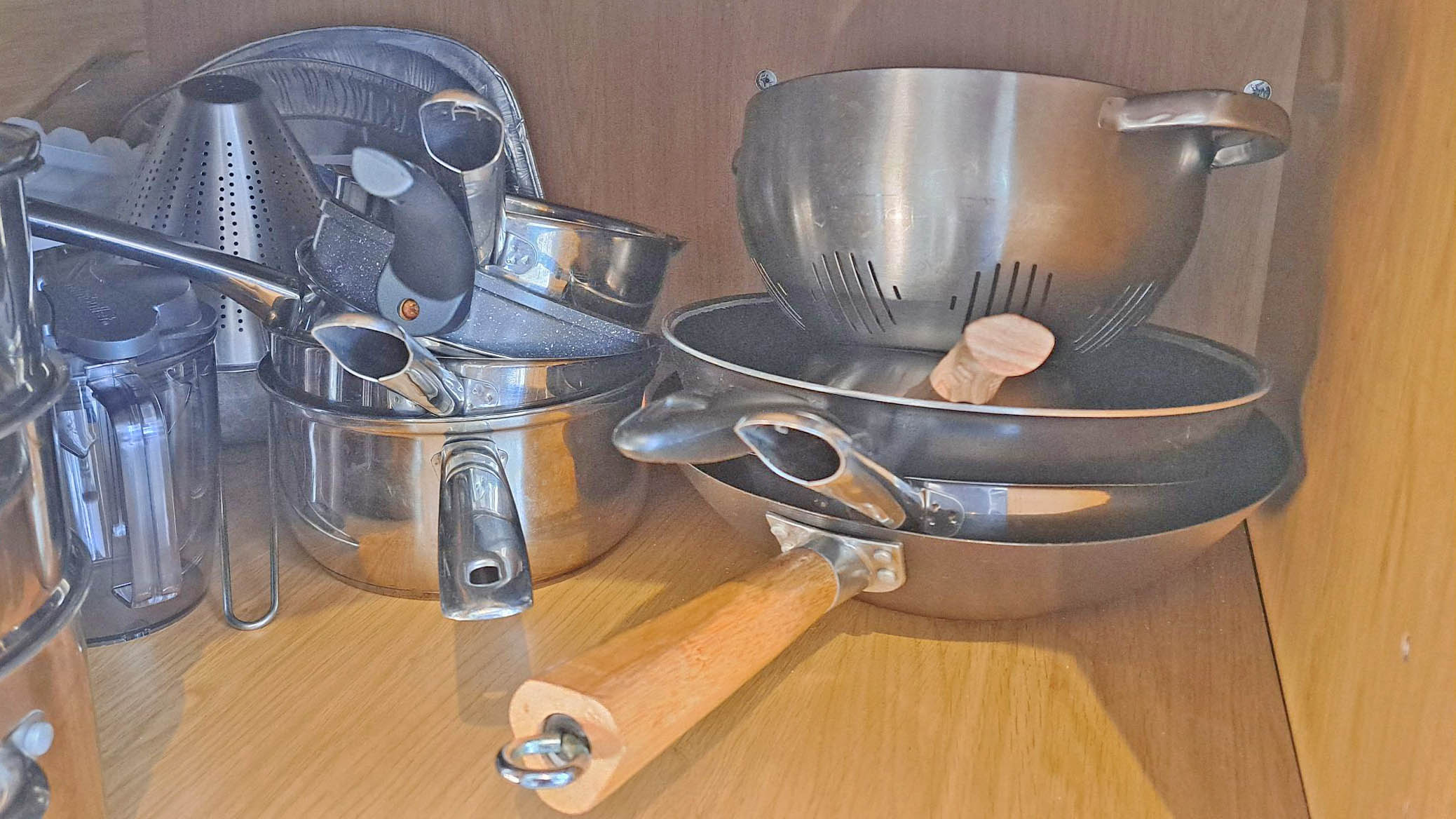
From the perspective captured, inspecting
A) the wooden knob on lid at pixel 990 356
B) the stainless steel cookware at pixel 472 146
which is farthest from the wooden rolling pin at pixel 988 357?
the stainless steel cookware at pixel 472 146

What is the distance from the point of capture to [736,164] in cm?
58

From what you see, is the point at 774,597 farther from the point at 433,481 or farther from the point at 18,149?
the point at 18,149

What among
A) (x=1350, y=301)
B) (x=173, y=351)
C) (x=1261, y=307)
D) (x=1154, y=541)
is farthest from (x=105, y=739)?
(x=1261, y=307)

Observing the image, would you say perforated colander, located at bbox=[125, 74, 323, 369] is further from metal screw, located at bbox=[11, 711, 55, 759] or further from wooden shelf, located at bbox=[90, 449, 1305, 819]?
metal screw, located at bbox=[11, 711, 55, 759]

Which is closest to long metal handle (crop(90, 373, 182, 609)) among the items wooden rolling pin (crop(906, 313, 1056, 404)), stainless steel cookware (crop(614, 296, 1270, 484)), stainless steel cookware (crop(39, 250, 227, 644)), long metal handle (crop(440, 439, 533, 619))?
stainless steel cookware (crop(39, 250, 227, 644))

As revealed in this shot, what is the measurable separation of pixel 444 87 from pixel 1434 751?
712 mm

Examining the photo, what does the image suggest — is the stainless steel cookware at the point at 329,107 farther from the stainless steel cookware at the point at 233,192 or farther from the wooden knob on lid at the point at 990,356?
Result: the wooden knob on lid at the point at 990,356

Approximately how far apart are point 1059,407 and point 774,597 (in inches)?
6.2

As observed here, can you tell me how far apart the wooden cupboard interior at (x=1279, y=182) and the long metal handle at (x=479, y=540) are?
0.31m

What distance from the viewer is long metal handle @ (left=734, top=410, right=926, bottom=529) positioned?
0.39 meters

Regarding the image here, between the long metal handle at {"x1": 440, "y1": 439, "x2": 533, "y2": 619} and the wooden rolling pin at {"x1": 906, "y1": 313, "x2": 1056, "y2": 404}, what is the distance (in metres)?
0.20

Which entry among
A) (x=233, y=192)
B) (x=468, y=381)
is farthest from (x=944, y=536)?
(x=233, y=192)

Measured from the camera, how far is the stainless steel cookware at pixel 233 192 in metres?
0.68

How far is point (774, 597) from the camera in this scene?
43 centimetres
